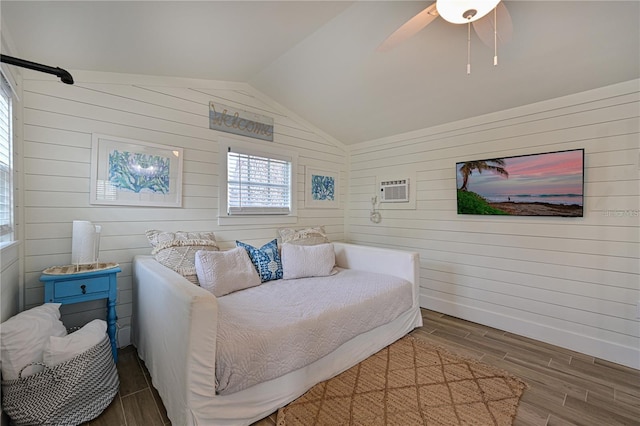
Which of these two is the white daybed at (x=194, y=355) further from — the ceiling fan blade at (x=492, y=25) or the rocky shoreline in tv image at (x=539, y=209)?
the ceiling fan blade at (x=492, y=25)

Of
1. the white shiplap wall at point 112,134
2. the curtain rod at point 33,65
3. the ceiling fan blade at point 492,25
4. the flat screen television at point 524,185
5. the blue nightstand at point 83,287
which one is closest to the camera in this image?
the curtain rod at point 33,65

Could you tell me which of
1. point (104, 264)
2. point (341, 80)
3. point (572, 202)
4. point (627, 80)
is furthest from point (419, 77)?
point (104, 264)

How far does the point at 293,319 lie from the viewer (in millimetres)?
1756

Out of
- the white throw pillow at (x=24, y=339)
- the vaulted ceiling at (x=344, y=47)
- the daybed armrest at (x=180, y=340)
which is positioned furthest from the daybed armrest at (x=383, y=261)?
the white throw pillow at (x=24, y=339)

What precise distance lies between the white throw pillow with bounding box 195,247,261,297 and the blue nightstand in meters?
0.59

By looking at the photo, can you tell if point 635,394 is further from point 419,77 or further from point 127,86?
point 127,86

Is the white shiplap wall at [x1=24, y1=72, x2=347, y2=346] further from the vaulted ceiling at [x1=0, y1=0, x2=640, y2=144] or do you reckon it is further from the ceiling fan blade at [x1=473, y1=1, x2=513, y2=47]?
the ceiling fan blade at [x1=473, y1=1, x2=513, y2=47]

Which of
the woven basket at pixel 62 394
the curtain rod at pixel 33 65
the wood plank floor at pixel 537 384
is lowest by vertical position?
the wood plank floor at pixel 537 384

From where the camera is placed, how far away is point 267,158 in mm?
3309

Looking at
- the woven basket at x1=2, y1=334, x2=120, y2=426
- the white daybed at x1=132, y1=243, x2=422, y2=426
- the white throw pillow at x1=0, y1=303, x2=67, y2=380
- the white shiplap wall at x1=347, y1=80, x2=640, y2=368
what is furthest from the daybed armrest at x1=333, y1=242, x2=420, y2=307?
the white throw pillow at x1=0, y1=303, x2=67, y2=380

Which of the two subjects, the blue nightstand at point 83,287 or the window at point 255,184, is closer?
the blue nightstand at point 83,287

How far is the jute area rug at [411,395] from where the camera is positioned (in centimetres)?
160

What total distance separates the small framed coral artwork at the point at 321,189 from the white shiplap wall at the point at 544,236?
3.12 feet

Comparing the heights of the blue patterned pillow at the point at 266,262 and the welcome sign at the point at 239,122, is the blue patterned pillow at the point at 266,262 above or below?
below
